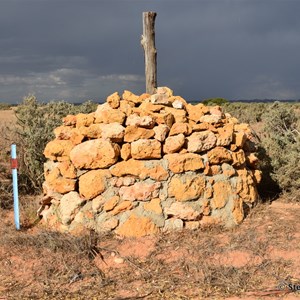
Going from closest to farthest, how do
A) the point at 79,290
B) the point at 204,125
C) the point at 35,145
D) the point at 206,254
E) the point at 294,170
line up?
1. the point at 79,290
2. the point at 206,254
3. the point at 204,125
4. the point at 294,170
5. the point at 35,145


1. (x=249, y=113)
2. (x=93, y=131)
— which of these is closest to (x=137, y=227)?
(x=93, y=131)

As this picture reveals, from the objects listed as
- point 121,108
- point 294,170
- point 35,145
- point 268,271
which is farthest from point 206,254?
point 35,145

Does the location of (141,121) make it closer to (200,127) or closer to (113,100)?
Answer: (113,100)

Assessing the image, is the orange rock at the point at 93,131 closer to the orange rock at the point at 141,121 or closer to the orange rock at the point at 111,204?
the orange rock at the point at 141,121

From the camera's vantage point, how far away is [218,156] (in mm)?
5613

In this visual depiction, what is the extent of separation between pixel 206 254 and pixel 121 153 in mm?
1768

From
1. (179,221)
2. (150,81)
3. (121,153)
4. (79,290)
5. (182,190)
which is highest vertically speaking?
(150,81)

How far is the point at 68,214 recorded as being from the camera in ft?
17.4

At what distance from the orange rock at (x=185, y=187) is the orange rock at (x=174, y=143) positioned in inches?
14.6

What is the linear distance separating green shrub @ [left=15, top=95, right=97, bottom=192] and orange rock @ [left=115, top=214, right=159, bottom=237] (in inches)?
113

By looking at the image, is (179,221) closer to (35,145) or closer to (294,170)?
(294,170)

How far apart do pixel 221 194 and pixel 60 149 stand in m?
2.32

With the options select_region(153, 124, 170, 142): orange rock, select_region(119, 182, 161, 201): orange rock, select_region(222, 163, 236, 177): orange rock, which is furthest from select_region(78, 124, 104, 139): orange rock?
select_region(222, 163, 236, 177): orange rock

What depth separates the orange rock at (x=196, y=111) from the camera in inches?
239
